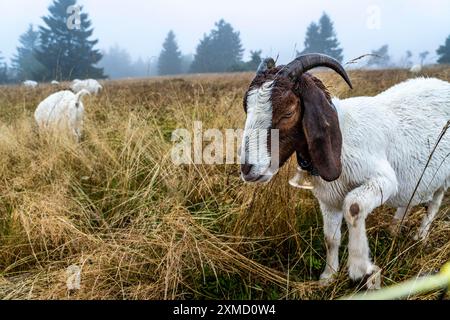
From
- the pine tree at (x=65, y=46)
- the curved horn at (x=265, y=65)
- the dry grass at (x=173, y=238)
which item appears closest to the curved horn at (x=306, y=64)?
the curved horn at (x=265, y=65)

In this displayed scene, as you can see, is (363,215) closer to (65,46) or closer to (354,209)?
(354,209)

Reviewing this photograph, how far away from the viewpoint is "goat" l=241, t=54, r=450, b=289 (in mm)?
1986

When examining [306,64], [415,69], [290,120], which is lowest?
[290,120]

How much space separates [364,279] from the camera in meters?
2.23

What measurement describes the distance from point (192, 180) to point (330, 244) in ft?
4.88

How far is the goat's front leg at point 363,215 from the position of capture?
7.03ft

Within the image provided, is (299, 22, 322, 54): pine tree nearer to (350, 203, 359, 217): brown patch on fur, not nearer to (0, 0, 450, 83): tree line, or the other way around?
(0, 0, 450, 83): tree line

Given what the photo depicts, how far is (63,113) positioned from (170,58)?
181 ft

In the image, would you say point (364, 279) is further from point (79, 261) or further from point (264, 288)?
point (79, 261)

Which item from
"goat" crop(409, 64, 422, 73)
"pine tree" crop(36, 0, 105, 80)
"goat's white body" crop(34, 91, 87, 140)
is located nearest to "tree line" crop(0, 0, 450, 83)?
"pine tree" crop(36, 0, 105, 80)

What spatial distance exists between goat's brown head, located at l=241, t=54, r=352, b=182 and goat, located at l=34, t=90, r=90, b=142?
401 cm

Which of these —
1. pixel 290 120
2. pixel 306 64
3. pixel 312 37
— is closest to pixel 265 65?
pixel 306 64

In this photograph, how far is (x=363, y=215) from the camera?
2.14 metres
